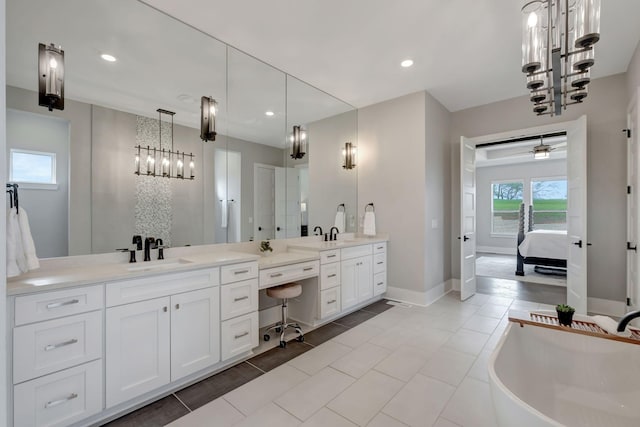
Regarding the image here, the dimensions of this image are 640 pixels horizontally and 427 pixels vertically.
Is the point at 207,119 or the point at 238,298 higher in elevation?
the point at 207,119

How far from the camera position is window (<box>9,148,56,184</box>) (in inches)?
73.5

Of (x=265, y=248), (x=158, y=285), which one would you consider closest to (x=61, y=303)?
(x=158, y=285)

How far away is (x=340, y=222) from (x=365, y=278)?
1019mm

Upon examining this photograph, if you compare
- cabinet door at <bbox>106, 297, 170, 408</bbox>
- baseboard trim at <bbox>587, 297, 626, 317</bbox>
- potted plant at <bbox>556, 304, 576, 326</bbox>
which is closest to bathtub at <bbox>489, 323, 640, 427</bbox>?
potted plant at <bbox>556, 304, 576, 326</bbox>

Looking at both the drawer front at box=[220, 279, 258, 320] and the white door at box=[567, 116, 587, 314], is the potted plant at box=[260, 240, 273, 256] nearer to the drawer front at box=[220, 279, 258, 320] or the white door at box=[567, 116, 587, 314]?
the drawer front at box=[220, 279, 258, 320]

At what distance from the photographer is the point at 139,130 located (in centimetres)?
243

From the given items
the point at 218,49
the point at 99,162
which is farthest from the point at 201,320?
the point at 218,49

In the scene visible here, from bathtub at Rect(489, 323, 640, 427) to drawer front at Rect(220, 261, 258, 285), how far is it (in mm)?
1903

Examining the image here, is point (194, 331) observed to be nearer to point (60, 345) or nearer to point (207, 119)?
point (60, 345)

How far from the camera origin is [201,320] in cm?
224

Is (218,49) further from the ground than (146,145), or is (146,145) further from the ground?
(218,49)

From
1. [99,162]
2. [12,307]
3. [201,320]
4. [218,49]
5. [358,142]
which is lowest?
[201,320]

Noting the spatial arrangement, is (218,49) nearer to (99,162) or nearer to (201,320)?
(99,162)

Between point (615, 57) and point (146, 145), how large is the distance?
5111 mm
